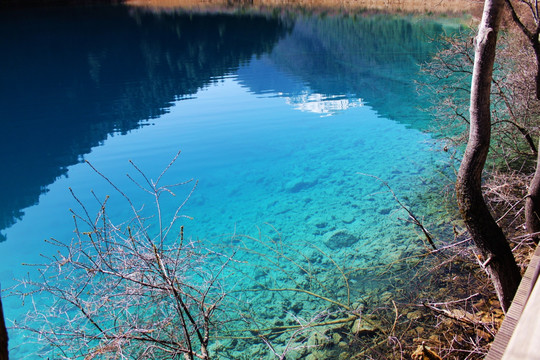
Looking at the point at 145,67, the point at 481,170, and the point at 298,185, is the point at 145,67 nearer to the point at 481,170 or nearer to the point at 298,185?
the point at 298,185

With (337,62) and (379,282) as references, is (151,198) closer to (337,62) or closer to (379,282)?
(379,282)

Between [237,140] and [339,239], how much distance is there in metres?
7.96

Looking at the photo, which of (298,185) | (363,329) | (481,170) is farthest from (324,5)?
(481,170)

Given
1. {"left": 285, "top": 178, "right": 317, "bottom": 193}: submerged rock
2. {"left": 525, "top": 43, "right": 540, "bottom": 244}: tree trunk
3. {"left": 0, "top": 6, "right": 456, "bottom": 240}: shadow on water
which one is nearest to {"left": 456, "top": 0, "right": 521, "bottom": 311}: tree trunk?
{"left": 525, "top": 43, "right": 540, "bottom": 244}: tree trunk

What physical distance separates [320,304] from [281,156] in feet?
25.4

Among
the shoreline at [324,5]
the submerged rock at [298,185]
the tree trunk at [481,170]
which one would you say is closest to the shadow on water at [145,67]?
the shoreline at [324,5]

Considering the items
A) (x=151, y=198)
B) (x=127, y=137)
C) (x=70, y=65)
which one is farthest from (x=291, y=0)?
(x=151, y=198)

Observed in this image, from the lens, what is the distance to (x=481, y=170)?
A: 358 centimetres

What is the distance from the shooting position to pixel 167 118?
18422 mm

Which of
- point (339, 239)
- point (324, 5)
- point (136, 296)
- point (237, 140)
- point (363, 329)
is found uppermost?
point (324, 5)

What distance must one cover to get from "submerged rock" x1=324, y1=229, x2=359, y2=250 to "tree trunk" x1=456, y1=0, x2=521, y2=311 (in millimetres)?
3809

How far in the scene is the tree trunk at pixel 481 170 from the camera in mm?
3274

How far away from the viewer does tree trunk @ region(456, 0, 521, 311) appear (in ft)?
10.7

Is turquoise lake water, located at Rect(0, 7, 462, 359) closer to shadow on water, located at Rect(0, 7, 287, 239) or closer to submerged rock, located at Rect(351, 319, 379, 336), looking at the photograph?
shadow on water, located at Rect(0, 7, 287, 239)
